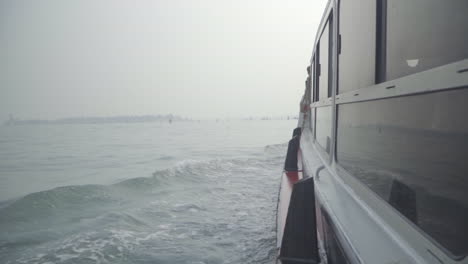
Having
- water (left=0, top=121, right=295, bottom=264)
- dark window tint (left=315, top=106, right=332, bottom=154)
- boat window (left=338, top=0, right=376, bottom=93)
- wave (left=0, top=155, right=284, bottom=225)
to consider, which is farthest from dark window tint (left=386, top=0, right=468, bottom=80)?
wave (left=0, top=155, right=284, bottom=225)

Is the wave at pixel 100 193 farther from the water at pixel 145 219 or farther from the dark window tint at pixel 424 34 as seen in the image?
the dark window tint at pixel 424 34

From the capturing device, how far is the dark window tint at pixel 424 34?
0.82 m

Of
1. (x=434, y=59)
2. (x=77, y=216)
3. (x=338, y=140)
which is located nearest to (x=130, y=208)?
(x=77, y=216)

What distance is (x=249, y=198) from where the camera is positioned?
736 centimetres

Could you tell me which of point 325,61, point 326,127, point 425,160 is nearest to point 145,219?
point 326,127

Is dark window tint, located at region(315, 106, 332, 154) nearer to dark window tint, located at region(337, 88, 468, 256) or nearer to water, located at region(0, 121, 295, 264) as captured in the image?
dark window tint, located at region(337, 88, 468, 256)

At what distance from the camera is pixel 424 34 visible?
1.00 meters

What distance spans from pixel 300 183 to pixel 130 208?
6000 millimetres

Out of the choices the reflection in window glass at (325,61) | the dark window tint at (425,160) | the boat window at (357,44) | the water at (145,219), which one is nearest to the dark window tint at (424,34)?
the dark window tint at (425,160)

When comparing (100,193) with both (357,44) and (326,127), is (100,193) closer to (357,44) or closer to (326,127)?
(326,127)

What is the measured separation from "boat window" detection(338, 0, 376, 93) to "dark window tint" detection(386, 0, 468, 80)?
22 centimetres

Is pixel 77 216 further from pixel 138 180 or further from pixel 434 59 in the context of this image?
pixel 434 59

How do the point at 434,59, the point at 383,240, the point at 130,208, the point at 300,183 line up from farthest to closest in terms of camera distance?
the point at 130,208, the point at 300,183, the point at 383,240, the point at 434,59

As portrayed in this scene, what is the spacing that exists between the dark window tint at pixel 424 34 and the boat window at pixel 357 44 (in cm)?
22
